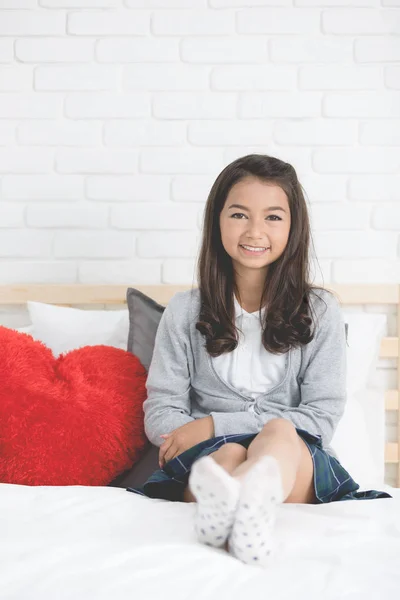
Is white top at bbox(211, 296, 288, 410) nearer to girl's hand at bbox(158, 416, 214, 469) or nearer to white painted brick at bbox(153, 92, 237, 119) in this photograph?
girl's hand at bbox(158, 416, 214, 469)

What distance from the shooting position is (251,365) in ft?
4.66

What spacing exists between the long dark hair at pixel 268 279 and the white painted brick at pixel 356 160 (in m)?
0.41

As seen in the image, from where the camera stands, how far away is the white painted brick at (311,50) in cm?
185

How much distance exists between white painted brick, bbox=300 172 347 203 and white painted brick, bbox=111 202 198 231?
31 cm

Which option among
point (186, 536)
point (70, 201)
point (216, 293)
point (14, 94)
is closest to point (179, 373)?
point (216, 293)

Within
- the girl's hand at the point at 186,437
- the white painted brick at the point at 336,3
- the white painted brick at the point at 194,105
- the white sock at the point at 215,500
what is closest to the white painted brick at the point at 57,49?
the white painted brick at the point at 194,105

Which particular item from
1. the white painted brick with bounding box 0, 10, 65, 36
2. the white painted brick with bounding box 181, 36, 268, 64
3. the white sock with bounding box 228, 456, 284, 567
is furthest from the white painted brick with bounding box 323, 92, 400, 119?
the white sock with bounding box 228, 456, 284, 567

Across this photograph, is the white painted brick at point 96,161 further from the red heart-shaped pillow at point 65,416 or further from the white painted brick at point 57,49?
the red heart-shaped pillow at point 65,416

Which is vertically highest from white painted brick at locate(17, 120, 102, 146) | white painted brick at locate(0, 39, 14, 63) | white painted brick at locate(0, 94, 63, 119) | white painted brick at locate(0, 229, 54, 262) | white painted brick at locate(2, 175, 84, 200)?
white painted brick at locate(0, 39, 14, 63)

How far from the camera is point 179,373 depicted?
1.44 meters

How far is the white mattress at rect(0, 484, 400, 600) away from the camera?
772 mm

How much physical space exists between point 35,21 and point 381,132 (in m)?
0.97

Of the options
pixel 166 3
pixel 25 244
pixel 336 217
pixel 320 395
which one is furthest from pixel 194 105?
pixel 320 395

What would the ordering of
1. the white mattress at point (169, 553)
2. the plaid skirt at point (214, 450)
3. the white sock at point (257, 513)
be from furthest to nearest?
1. the plaid skirt at point (214, 450)
2. the white sock at point (257, 513)
3. the white mattress at point (169, 553)
